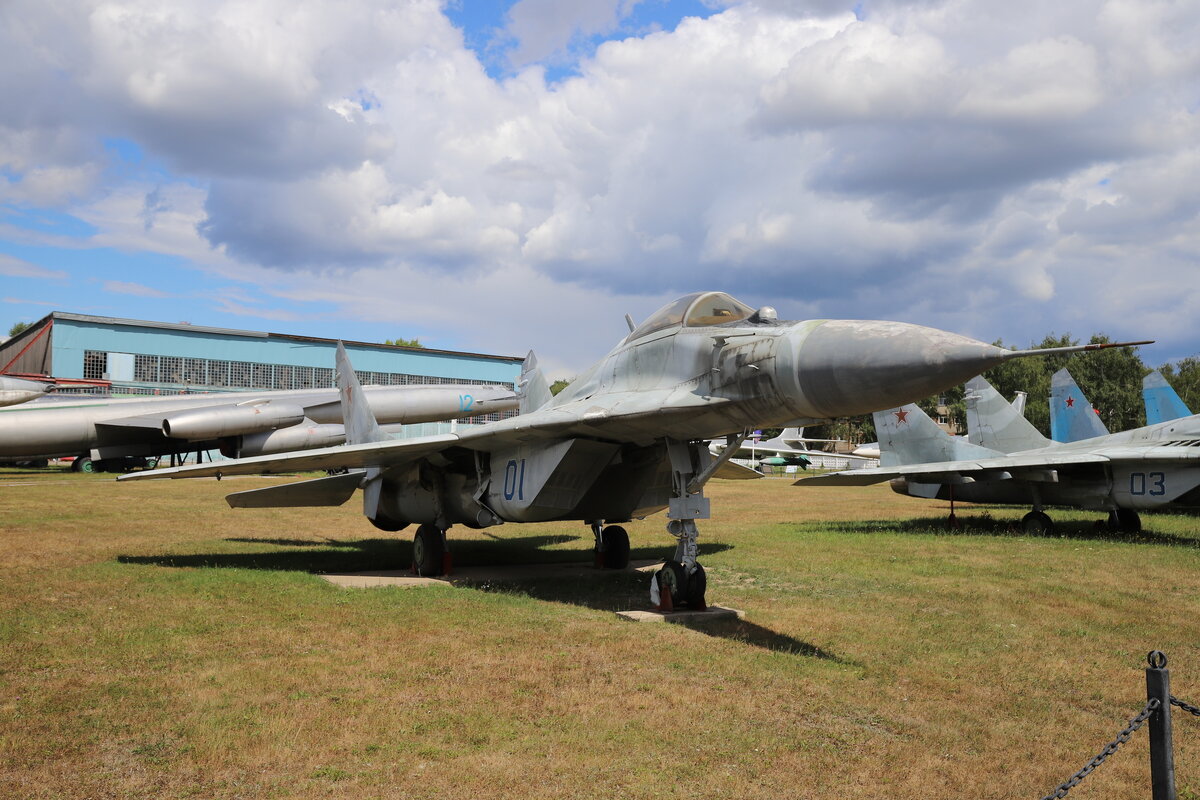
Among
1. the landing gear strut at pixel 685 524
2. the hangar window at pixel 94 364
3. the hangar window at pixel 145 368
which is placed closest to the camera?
the landing gear strut at pixel 685 524

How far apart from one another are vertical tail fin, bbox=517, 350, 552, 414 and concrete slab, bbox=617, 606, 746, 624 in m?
5.54

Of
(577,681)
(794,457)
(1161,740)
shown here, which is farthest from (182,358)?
(1161,740)

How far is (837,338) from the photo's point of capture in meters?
6.25

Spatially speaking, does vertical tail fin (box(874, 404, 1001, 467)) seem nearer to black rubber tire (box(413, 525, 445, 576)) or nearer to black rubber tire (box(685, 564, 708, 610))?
black rubber tire (box(413, 525, 445, 576))

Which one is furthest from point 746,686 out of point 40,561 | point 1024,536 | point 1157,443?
point 1157,443

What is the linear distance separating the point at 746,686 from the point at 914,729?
117cm

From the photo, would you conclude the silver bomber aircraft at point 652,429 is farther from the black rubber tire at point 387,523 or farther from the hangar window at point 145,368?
the hangar window at point 145,368

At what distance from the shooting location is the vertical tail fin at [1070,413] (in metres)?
21.7

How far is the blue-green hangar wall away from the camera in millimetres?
44250

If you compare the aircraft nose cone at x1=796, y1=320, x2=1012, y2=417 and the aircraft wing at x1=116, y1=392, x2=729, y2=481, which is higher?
the aircraft nose cone at x1=796, y1=320, x2=1012, y2=417

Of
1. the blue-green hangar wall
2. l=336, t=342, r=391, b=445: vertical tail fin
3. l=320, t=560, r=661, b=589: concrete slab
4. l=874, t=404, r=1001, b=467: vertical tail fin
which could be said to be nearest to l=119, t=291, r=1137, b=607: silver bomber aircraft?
l=320, t=560, r=661, b=589: concrete slab

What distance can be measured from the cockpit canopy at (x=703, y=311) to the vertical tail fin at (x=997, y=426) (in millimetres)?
13374

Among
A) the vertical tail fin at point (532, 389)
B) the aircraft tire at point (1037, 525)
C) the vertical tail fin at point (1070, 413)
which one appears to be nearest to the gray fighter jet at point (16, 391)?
the vertical tail fin at point (532, 389)

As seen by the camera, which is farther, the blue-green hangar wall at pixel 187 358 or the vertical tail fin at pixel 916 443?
the blue-green hangar wall at pixel 187 358
